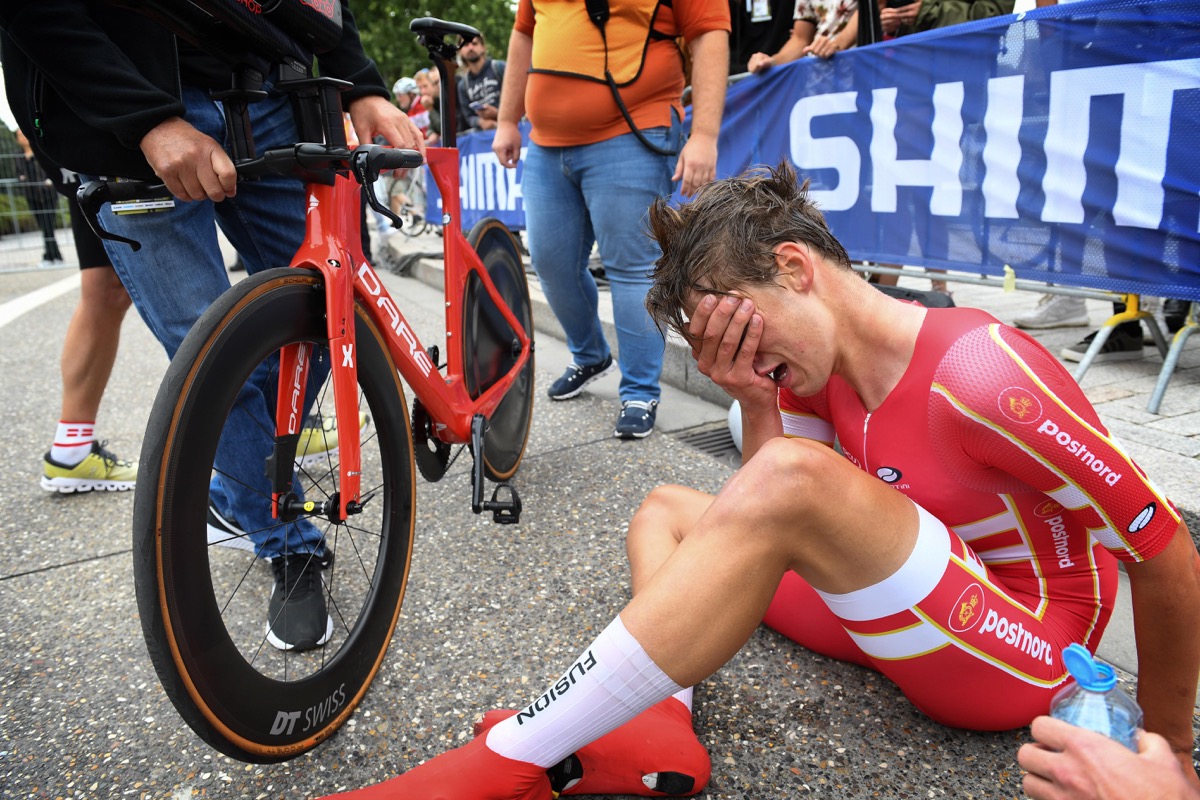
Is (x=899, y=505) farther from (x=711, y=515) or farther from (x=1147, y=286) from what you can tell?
(x=1147, y=286)

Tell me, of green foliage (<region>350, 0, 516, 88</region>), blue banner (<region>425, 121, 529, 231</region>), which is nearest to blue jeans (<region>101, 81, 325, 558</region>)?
blue banner (<region>425, 121, 529, 231</region>)

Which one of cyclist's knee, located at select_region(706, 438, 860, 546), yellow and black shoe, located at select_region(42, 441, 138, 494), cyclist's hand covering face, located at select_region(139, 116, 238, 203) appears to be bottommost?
yellow and black shoe, located at select_region(42, 441, 138, 494)

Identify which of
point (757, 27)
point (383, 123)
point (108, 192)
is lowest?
point (108, 192)

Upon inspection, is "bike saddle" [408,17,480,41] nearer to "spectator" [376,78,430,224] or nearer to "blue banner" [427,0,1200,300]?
"blue banner" [427,0,1200,300]

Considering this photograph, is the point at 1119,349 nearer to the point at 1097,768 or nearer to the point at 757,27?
the point at 757,27

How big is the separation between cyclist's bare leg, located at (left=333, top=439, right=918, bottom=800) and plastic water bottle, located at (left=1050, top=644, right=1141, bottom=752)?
1.00 ft

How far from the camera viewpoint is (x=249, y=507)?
1.96m

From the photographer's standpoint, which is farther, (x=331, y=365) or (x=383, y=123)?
(x=383, y=123)

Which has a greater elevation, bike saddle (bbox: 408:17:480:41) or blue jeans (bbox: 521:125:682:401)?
bike saddle (bbox: 408:17:480:41)

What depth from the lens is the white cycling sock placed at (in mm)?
1224

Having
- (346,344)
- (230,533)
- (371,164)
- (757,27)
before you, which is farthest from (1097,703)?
(757,27)

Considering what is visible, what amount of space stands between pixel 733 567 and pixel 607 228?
214 cm

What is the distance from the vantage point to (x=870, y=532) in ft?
4.13

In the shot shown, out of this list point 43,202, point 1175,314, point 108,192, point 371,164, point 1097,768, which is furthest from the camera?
point 43,202
